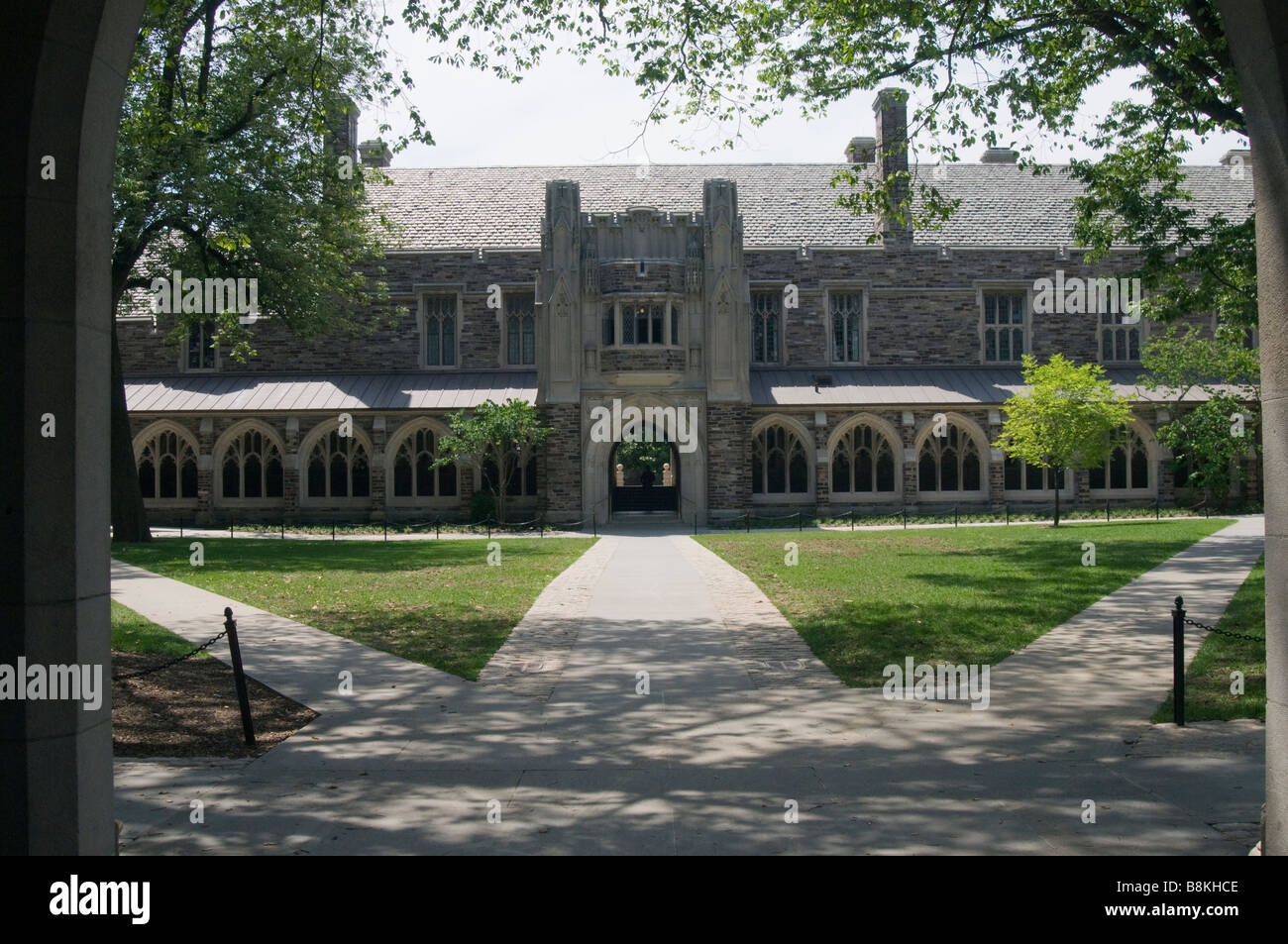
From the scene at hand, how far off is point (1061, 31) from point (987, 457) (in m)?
20.9

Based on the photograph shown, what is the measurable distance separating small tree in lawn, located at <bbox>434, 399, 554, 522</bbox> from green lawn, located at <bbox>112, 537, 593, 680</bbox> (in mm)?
4837

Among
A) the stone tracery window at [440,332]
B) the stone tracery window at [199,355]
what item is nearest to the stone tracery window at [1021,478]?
the stone tracery window at [440,332]

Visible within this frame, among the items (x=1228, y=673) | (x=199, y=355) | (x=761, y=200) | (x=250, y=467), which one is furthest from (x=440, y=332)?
(x=1228, y=673)

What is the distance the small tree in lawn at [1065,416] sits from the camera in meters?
27.7

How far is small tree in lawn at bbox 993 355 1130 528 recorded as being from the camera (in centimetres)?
2767

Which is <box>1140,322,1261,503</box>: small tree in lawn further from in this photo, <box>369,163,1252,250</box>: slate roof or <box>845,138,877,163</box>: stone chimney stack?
<box>845,138,877,163</box>: stone chimney stack

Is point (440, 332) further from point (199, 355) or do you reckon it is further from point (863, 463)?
point (863, 463)

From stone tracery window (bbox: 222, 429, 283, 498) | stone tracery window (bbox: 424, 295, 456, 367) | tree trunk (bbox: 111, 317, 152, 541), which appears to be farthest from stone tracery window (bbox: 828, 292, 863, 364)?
tree trunk (bbox: 111, 317, 152, 541)

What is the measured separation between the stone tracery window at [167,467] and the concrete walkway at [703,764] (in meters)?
26.2

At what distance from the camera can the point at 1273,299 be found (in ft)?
14.2

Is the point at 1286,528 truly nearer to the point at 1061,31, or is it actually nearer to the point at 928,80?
the point at 928,80

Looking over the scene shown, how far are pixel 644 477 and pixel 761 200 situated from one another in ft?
45.5

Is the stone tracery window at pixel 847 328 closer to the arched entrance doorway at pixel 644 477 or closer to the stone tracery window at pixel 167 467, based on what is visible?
the arched entrance doorway at pixel 644 477

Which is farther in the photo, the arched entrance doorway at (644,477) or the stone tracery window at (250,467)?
the arched entrance doorway at (644,477)
